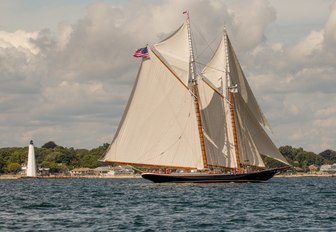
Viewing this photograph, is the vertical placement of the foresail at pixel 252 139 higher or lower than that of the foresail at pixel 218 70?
lower

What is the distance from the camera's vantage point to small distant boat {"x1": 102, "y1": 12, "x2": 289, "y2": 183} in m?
111

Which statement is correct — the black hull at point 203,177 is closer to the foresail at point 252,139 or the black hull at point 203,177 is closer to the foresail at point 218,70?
the foresail at point 252,139

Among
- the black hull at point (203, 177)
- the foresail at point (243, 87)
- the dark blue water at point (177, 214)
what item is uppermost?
the foresail at point (243, 87)

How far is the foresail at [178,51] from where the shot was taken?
370ft

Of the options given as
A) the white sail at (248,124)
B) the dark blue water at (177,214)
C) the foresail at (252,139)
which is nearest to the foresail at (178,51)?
the white sail at (248,124)

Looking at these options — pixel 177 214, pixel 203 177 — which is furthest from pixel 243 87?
pixel 177 214

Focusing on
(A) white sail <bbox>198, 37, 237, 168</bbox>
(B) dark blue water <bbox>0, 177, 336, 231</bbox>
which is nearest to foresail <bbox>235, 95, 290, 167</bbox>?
(A) white sail <bbox>198, 37, 237, 168</bbox>

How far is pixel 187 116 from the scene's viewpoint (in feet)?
378

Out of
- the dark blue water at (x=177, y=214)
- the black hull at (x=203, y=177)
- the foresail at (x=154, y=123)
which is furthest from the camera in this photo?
the black hull at (x=203, y=177)

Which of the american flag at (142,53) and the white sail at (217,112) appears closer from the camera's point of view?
the american flag at (142,53)

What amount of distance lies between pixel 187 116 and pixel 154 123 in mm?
6305

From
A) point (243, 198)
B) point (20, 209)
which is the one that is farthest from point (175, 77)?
point (20, 209)

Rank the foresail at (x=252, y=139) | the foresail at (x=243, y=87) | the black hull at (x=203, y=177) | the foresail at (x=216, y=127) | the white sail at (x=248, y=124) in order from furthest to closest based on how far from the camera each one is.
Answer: the foresail at (x=216, y=127) → the foresail at (x=252, y=139) → the white sail at (x=248, y=124) → the foresail at (x=243, y=87) → the black hull at (x=203, y=177)

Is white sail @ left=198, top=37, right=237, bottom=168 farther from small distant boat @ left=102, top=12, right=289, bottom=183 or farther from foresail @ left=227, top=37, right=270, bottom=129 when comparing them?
foresail @ left=227, top=37, right=270, bottom=129
